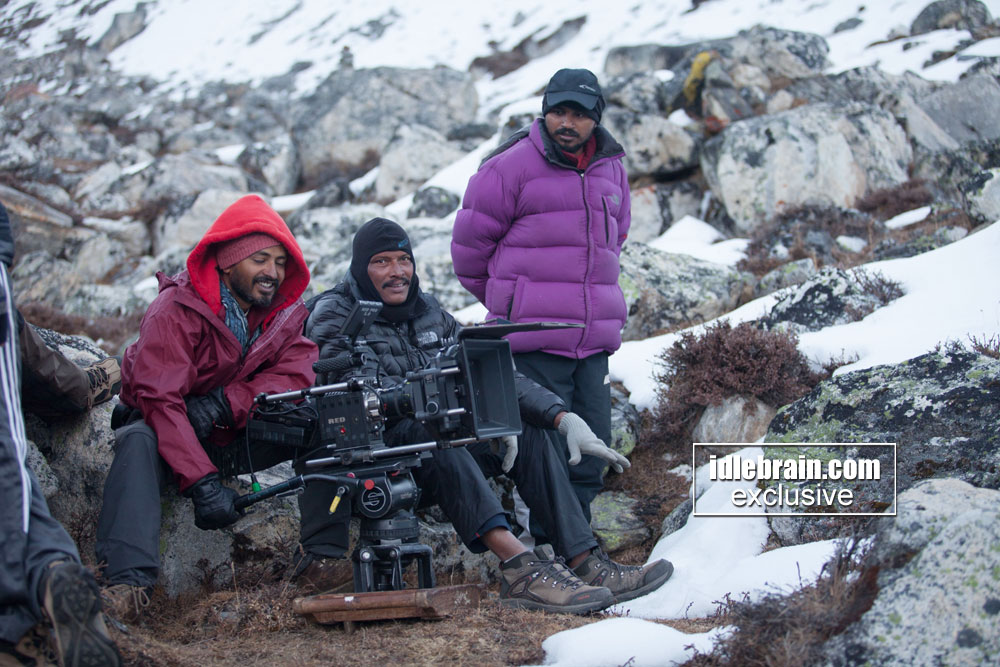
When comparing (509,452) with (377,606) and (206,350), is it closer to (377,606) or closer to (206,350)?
(377,606)

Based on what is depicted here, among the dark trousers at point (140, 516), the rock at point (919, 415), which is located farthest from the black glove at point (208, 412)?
the rock at point (919, 415)

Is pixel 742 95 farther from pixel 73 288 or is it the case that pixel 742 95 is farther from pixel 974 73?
pixel 73 288

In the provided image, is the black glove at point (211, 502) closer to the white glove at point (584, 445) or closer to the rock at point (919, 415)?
the white glove at point (584, 445)

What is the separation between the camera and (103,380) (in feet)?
15.0

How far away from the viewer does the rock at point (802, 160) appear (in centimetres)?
1352

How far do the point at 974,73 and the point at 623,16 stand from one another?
94.3 feet

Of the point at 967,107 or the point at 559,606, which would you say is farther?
the point at 967,107

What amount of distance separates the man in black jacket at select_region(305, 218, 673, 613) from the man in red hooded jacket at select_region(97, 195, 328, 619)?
331 millimetres

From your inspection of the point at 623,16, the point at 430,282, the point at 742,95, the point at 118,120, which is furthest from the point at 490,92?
the point at 430,282

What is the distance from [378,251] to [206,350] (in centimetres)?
108

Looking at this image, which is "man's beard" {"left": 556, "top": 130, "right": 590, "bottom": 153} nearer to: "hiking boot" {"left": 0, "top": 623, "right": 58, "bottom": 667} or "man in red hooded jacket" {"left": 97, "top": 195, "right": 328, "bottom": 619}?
"man in red hooded jacket" {"left": 97, "top": 195, "right": 328, "bottom": 619}

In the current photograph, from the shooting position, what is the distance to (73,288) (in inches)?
647

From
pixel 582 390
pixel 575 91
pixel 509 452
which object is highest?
pixel 575 91

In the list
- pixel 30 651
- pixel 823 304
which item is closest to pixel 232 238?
pixel 30 651
